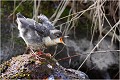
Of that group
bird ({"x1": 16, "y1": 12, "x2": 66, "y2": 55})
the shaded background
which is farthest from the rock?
the shaded background

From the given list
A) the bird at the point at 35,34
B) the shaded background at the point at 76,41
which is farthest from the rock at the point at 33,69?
the shaded background at the point at 76,41

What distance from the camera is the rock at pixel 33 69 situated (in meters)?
2.11

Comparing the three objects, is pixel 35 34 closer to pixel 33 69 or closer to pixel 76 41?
pixel 33 69

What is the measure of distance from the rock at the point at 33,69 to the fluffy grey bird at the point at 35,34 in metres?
0.11

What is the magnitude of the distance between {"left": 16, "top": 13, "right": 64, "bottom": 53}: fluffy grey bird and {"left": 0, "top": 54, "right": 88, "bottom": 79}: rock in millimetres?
106

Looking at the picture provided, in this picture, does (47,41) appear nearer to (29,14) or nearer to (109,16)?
(29,14)

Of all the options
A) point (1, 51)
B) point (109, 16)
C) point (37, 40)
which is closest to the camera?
point (37, 40)

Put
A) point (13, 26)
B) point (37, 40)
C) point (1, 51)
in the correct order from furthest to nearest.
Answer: point (13, 26) < point (1, 51) < point (37, 40)

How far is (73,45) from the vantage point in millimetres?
4043

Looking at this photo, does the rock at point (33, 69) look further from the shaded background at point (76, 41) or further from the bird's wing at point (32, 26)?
the shaded background at point (76, 41)

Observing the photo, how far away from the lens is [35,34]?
2.29m

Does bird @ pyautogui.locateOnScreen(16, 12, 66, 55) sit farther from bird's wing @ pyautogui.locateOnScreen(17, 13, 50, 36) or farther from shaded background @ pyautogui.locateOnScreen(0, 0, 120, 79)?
shaded background @ pyautogui.locateOnScreen(0, 0, 120, 79)

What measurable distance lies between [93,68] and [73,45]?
40 cm

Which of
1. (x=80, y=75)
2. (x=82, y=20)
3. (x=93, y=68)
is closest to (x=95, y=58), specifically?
(x=93, y=68)
